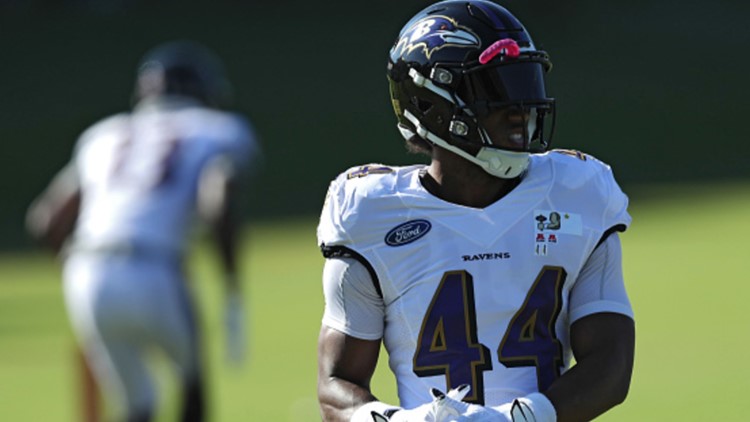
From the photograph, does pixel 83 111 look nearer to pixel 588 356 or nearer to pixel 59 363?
pixel 59 363

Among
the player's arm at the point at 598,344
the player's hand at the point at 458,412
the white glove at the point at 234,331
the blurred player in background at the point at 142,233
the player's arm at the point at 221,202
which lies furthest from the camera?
the white glove at the point at 234,331

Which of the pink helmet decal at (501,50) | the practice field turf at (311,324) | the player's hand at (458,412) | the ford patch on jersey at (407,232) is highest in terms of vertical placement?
the pink helmet decal at (501,50)

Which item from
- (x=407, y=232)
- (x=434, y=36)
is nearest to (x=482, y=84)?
(x=434, y=36)

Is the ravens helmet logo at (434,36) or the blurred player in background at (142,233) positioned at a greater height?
the ravens helmet logo at (434,36)

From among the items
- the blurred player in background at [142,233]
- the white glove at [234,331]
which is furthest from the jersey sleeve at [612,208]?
the white glove at [234,331]

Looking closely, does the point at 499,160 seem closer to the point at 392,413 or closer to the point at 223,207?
the point at 392,413

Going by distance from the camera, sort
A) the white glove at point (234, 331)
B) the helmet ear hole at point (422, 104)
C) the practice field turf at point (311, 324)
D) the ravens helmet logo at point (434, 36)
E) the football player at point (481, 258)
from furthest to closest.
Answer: the practice field turf at point (311, 324), the white glove at point (234, 331), the helmet ear hole at point (422, 104), the ravens helmet logo at point (434, 36), the football player at point (481, 258)

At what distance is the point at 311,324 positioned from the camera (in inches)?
531

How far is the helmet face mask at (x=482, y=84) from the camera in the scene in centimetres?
378

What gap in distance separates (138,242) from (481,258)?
431cm

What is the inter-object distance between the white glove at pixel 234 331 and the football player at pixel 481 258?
15.9 ft

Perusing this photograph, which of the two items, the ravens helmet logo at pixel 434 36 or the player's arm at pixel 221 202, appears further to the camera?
the player's arm at pixel 221 202

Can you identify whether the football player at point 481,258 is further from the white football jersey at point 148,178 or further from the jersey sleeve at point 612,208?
the white football jersey at point 148,178

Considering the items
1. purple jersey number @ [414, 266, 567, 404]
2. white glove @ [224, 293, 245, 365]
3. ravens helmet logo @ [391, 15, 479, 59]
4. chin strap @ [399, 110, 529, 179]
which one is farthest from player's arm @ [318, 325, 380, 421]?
white glove @ [224, 293, 245, 365]
